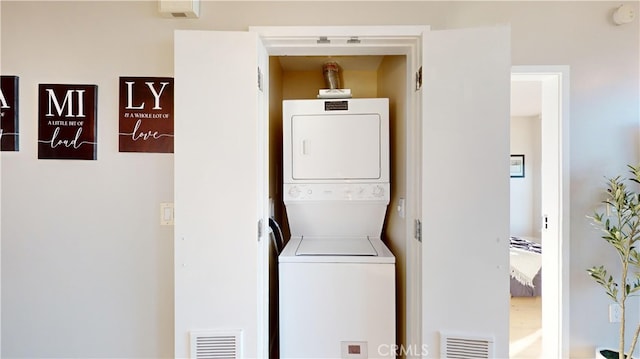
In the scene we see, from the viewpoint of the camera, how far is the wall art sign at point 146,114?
1666 mm

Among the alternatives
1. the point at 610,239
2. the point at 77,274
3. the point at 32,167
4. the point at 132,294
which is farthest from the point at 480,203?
the point at 32,167

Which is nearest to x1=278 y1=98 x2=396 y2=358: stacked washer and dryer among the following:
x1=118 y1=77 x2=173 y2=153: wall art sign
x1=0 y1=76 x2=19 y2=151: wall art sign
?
x1=118 y1=77 x2=173 y2=153: wall art sign

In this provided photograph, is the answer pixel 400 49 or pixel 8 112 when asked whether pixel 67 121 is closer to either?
pixel 8 112

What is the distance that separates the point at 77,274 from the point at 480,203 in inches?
83.1

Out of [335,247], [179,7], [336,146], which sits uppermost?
[179,7]

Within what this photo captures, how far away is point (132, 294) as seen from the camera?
5.59 ft

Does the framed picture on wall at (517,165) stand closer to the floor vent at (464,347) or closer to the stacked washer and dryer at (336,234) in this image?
the stacked washer and dryer at (336,234)

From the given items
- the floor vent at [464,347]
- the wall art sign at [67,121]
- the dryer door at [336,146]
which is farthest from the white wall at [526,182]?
the wall art sign at [67,121]

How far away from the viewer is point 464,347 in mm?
1550

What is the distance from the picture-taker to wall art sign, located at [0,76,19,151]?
1.66m

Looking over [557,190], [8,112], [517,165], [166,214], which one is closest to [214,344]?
[166,214]

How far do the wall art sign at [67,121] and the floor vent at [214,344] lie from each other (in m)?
1.10

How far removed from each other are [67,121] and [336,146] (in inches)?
60.0

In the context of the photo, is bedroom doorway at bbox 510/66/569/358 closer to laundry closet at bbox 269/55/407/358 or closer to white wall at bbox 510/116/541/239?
laundry closet at bbox 269/55/407/358
